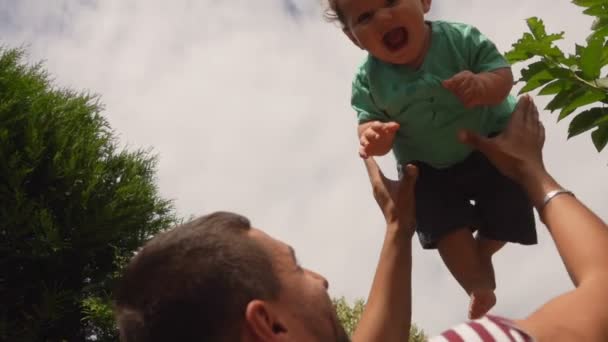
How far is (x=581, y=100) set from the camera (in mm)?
1837

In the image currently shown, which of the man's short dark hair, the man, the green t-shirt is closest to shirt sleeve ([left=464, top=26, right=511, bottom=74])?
the green t-shirt

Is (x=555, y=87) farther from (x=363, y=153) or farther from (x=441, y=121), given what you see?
(x=363, y=153)

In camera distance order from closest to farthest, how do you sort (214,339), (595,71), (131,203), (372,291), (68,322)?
(214,339) → (372,291) → (595,71) → (68,322) → (131,203)

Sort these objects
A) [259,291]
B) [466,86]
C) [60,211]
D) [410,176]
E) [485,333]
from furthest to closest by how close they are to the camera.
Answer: [60,211] < [410,176] < [466,86] < [259,291] < [485,333]

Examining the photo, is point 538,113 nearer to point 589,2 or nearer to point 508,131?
point 508,131

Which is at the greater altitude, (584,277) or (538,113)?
(538,113)

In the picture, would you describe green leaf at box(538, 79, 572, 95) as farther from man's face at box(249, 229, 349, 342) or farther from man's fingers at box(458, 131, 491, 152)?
man's face at box(249, 229, 349, 342)

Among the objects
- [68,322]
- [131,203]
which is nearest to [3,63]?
[131,203]

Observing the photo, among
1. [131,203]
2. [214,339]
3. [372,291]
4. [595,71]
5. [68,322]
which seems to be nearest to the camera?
[214,339]

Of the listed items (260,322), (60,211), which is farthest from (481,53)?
(60,211)

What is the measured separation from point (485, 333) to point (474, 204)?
2.89ft

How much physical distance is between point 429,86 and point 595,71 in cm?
46

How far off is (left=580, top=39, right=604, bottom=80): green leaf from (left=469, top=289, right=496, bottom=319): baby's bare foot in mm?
656

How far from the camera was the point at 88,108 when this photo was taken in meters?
7.96
